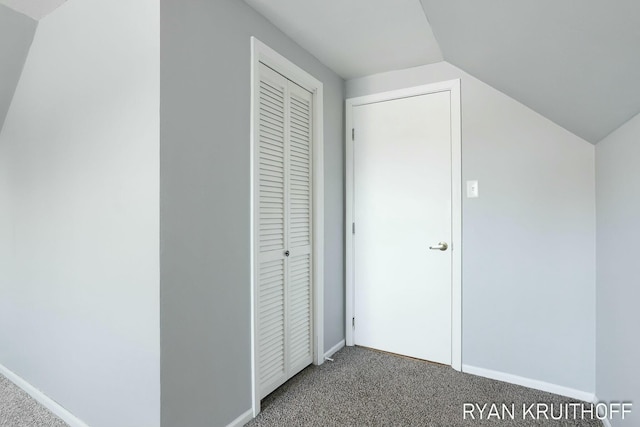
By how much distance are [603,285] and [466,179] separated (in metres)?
1.02

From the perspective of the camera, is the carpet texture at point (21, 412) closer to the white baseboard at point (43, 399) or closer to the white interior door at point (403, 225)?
the white baseboard at point (43, 399)

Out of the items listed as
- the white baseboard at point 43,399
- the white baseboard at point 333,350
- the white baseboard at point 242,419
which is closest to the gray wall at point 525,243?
the white baseboard at point 333,350

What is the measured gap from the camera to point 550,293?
7.27 feet

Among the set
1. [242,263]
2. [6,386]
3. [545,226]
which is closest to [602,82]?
[545,226]

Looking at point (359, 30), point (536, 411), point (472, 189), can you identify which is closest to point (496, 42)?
point (359, 30)

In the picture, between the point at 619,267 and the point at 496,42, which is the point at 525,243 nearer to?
the point at 619,267

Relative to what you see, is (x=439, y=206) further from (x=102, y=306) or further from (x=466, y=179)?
(x=102, y=306)

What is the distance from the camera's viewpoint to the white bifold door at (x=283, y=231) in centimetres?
208

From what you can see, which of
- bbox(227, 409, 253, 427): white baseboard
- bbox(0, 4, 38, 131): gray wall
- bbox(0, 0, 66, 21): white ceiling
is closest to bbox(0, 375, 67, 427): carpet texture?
bbox(227, 409, 253, 427): white baseboard

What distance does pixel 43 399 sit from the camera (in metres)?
2.05

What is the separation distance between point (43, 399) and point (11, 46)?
2.17 m

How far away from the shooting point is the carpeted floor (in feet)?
6.23

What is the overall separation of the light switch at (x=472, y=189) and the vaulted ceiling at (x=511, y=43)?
0.61 m

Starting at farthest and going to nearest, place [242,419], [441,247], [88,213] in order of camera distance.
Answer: [441,247]
[242,419]
[88,213]
